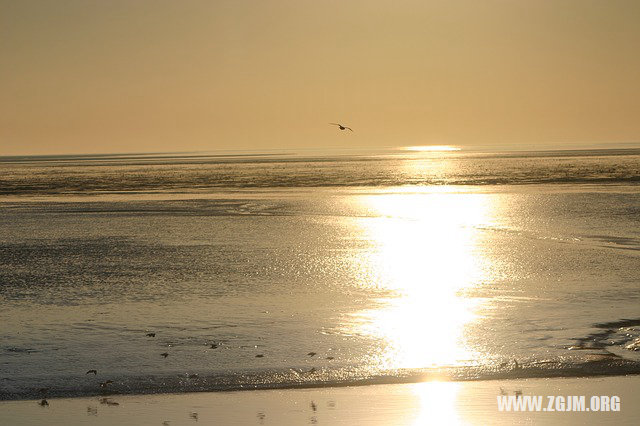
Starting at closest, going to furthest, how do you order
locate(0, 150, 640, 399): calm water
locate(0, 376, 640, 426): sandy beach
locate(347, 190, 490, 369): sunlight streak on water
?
locate(0, 376, 640, 426): sandy beach
locate(0, 150, 640, 399): calm water
locate(347, 190, 490, 369): sunlight streak on water

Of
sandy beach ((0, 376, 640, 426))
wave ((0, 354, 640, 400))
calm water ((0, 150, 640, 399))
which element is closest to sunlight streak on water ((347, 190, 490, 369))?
calm water ((0, 150, 640, 399))

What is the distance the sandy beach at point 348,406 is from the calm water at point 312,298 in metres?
0.41

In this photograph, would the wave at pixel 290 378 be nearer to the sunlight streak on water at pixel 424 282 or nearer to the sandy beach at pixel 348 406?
the sandy beach at pixel 348 406

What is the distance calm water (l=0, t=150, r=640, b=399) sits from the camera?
1109 cm

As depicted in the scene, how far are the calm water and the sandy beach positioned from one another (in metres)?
0.41

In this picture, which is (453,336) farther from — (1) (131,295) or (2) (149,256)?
(2) (149,256)

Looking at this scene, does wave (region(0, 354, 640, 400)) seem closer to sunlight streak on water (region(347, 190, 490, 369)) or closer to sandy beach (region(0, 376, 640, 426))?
sandy beach (region(0, 376, 640, 426))

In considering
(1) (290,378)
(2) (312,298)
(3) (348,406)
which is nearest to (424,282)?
(2) (312,298)

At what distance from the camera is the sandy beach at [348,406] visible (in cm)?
888

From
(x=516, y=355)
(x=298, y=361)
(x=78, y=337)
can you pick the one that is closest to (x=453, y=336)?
(x=516, y=355)

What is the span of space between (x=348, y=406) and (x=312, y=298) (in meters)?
6.73

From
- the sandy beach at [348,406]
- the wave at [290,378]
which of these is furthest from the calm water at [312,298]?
the sandy beach at [348,406]

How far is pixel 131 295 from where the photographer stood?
1662cm

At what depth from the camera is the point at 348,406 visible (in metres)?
9.41
